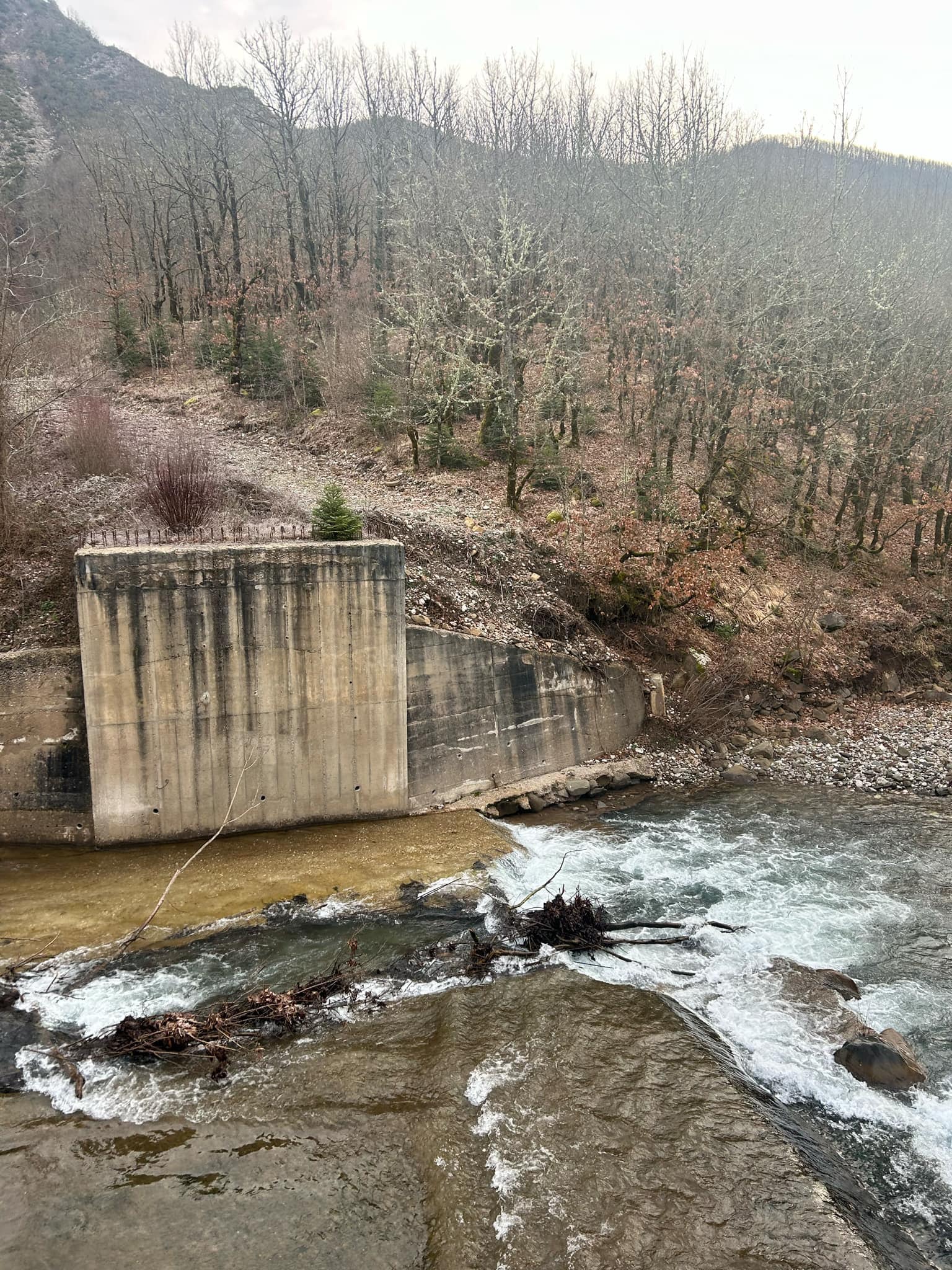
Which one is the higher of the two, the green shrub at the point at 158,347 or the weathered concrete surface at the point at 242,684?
the green shrub at the point at 158,347

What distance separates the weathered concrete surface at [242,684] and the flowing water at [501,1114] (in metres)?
3.02

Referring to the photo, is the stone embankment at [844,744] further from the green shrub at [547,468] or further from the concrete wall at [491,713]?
the green shrub at [547,468]

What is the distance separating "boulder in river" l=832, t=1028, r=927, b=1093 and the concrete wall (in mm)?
8119

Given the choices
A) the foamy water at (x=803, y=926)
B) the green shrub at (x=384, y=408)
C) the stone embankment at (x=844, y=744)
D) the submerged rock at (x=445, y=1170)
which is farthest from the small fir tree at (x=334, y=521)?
the green shrub at (x=384, y=408)

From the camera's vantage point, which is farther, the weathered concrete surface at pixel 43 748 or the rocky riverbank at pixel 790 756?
the rocky riverbank at pixel 790 756

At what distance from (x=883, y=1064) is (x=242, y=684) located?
10573 millimetres

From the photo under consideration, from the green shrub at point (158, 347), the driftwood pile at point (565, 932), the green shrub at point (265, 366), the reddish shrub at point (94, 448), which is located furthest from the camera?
the green shrub at point (158, 347)

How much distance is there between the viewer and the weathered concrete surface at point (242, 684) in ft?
41.7

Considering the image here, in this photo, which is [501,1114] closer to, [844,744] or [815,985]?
[815,985]

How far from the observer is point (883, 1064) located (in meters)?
8.45

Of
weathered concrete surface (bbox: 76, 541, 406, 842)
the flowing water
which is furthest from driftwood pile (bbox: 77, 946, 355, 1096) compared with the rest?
weathered concrete surface (bbox: 76, 541, 406, 842)

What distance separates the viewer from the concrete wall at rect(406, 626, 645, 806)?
14867mm

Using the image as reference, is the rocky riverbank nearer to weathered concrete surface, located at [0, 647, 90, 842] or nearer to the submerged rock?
weathered concrete surface, located at [0, 647, 90, 842]

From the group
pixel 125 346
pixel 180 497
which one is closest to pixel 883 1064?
pixel 180 497
